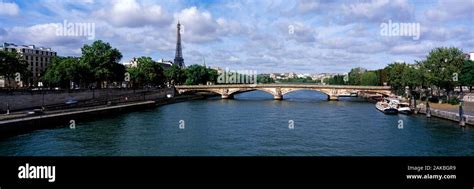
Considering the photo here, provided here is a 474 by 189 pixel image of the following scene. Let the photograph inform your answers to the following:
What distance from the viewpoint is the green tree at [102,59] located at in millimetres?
62156

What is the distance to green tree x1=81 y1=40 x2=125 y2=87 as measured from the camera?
204ft

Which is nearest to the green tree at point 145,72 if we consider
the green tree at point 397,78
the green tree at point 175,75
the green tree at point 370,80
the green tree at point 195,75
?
the green tree at point 175,75

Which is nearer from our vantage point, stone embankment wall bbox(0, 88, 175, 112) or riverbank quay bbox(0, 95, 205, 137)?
riverbank quay bbox(0, 95, 205, 137)

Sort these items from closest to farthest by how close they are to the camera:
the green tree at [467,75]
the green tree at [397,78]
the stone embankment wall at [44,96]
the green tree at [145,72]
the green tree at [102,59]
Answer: the stone embankment wall at [44,96] → the green tree at [467,75] → the green tree at [102,59] → the green tree at [397,78] → the green tree at [145,72]

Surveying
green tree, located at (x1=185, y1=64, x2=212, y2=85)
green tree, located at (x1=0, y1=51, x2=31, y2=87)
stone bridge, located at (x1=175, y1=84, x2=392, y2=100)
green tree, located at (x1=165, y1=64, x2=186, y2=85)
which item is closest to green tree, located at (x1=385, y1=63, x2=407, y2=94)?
stone bridge, located at (x1=175, y1=84, x2=392, y2=100)

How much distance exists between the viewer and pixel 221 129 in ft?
104

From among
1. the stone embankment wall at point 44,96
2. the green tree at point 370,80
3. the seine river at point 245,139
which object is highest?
the green tree at point 370,80

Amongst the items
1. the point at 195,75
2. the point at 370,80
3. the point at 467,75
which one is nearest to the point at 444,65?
the point at 467,75

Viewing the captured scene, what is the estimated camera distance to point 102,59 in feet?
208

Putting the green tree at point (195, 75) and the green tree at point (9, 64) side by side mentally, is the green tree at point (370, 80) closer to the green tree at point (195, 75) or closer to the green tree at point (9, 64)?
the green tree at point (195, 75)

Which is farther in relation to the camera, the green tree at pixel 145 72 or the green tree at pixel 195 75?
the green tree at pixel 195 75

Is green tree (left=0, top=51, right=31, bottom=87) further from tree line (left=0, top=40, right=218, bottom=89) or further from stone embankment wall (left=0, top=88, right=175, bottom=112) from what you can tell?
stone embankment wall (left=0, top=88, right=175, bottom=112)
